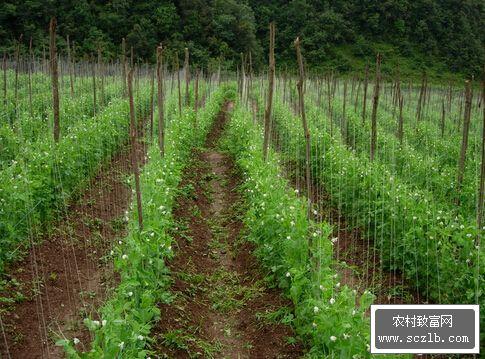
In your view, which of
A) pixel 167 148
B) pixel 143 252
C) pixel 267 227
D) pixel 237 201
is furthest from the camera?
pixel 167 148

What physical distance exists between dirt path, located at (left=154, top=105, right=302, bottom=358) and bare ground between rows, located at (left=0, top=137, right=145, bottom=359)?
2.74ft

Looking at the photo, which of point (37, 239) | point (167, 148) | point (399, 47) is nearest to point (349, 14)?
point (399, 47)

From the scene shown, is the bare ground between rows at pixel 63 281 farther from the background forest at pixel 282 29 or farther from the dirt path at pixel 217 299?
the background forest at pixel 282 29

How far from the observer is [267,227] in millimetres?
6340

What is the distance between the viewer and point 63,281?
5.84 m

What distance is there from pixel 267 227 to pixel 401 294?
73.2 inches

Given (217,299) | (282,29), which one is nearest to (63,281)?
(217,299)

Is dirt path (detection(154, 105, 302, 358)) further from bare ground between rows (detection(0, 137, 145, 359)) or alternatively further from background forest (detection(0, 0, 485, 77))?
background forest (detection(0, 0, 485, 77))

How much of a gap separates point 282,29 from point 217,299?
5797cm

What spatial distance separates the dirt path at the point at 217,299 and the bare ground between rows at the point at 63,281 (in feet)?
2.74

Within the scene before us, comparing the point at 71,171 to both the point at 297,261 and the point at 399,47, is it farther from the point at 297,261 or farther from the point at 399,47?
the point at 399,47

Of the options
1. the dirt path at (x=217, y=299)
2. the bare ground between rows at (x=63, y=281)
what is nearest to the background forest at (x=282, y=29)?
the bare ground between rows at (x=63, y=281)

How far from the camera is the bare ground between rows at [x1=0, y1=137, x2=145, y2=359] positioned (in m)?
4.59

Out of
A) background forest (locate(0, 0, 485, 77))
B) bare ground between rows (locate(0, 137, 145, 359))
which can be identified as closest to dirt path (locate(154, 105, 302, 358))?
bare ground between rows (locate(0, 137, 145, 359))
